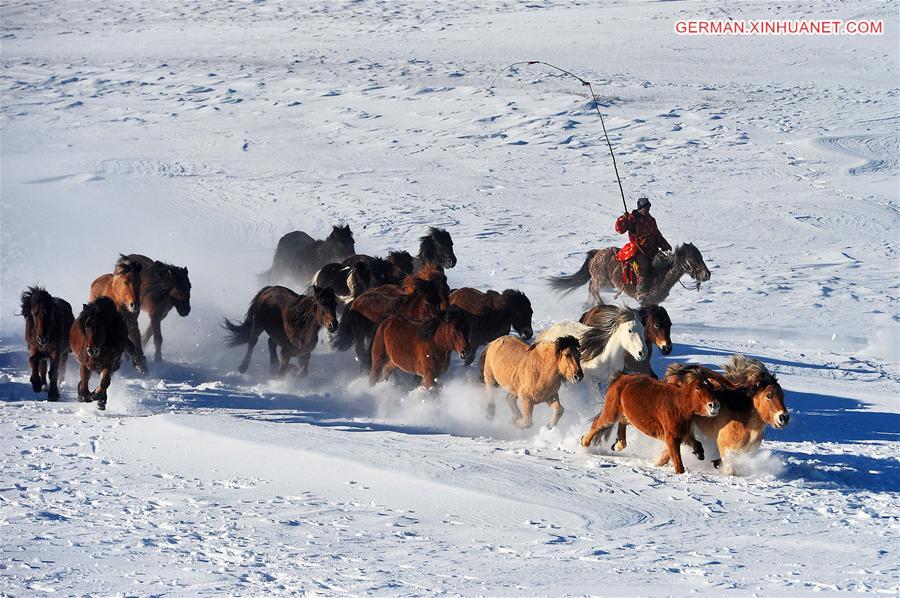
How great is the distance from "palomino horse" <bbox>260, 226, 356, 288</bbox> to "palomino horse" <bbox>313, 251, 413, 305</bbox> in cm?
143

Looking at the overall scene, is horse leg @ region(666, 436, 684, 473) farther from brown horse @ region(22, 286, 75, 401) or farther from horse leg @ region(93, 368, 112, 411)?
brown horse @ region(22, 286, 75, 401)

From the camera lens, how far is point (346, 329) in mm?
12773

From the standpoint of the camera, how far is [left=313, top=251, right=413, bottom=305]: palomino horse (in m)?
13.6

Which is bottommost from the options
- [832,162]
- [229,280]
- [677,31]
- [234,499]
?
[234,499]

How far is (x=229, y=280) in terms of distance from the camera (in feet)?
56.3

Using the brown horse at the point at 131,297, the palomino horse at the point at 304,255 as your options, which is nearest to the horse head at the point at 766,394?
the brown horse at the point at 131,297

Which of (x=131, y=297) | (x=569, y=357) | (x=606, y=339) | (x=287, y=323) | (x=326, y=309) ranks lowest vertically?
(x=569, y=357)

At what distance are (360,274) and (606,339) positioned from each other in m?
3.83

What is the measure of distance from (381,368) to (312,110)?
58.3 ft

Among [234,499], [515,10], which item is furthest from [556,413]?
[515,10]

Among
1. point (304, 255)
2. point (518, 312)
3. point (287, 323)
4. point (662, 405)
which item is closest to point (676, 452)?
point (662, 405)

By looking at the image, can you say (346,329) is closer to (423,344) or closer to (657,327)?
(423,344)

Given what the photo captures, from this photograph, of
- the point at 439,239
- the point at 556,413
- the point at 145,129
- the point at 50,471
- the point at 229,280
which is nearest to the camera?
the point at 50,471

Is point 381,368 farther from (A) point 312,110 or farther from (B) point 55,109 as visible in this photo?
(B) point 55,109
